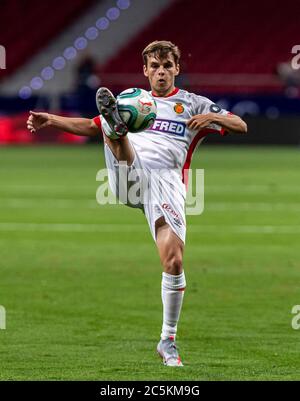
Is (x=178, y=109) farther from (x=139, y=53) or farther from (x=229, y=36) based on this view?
(x=139, y=53)

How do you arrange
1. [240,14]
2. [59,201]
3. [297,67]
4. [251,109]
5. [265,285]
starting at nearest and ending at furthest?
[265,285] < [59,201] < [251,109] < [297,67] < [240,14]

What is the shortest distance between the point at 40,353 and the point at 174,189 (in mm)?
1638

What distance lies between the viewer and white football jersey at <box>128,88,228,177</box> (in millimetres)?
9242

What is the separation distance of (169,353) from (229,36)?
39.0 meters

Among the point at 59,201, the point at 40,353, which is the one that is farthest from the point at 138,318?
the point at 59,201

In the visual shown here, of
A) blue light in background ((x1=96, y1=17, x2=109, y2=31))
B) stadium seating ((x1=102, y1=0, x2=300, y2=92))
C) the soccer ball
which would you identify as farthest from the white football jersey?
blue light in background ((x1=96, y1=17, x2=109, y2=31))

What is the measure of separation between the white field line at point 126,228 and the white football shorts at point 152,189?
8920mm

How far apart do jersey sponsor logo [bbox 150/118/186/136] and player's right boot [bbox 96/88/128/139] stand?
692 millimetres

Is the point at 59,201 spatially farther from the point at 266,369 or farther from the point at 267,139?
the point at 267,139

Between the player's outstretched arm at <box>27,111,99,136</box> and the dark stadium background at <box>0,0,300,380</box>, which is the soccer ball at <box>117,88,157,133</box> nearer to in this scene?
the player's outstretched arm at <box>27,111,99,136</box>

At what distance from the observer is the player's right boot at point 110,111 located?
8500mm

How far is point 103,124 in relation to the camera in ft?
29.0

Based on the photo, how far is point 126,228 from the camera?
18.8 meters

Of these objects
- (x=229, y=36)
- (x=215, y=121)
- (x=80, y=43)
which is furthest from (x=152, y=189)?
(x=80, y=43)
